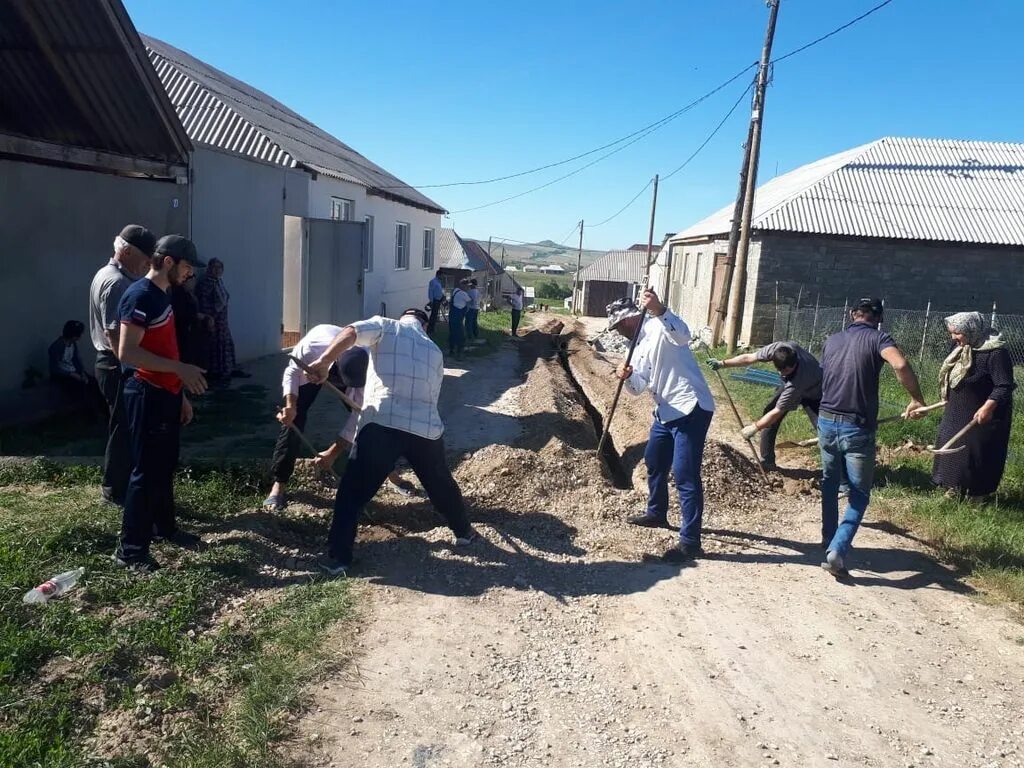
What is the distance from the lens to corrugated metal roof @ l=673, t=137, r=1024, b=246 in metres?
15.3

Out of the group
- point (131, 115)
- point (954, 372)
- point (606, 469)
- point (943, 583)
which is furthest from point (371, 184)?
point (943, 583)

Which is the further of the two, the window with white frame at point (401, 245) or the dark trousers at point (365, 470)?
the window with white frame at point (401, 245)

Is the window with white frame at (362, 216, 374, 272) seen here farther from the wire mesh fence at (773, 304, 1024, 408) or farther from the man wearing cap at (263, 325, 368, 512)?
the man wearing cap at (263, 325, 368, 512)

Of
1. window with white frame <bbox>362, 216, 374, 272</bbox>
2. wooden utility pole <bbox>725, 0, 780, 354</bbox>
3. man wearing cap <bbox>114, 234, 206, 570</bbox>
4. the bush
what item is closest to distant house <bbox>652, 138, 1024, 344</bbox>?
wooden utility pole <bbox>725, 0, 780, 354</bbox>

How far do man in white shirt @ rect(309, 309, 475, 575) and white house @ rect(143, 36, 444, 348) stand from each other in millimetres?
5932

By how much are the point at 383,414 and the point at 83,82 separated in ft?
16.8

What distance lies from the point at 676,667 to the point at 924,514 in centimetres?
334

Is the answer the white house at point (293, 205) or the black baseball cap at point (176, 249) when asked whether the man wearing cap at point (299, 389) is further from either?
the white house at point (293, 205)

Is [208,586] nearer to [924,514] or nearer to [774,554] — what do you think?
[774,554]

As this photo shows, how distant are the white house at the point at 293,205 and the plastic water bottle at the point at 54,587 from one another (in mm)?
6319

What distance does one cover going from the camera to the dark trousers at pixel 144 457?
12.8 feet

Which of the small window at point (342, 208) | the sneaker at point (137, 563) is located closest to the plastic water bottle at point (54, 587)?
the sneaker at point (137, 563)

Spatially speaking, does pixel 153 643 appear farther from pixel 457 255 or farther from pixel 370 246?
pixel 457 255

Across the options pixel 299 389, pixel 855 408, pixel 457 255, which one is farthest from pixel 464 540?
pixel 457 255
